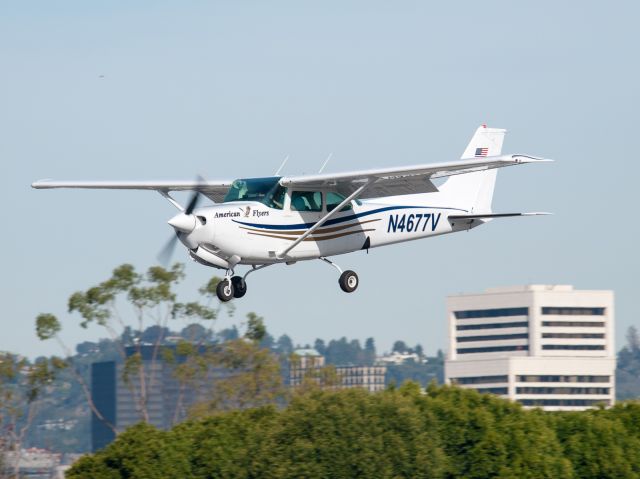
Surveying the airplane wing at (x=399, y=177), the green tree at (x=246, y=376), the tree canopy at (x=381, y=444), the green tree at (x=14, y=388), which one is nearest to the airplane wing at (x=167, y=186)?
the airplane wing at (x=399, y=177)

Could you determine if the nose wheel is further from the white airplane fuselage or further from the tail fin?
the tail fin

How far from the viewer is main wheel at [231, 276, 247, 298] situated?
2616 cm

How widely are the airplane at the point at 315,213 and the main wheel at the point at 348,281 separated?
23 mm

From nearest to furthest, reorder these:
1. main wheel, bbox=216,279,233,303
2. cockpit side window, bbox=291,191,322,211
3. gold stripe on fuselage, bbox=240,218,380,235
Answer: gold stripe on fuselage, bbox=240,218,380,235 → main wheel, bbox=216,279,233,303 → cockpit side window, bbox=291,191,322,211

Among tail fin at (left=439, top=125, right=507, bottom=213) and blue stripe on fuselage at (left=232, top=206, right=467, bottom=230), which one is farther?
tail fin at (left=439, top=125, right=507, bottom=213)

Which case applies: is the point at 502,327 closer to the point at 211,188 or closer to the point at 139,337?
the point at 139,337

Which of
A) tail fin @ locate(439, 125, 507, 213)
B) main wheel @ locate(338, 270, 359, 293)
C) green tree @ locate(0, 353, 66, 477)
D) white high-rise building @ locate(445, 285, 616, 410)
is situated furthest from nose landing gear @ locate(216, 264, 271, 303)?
white high-rise building @ locate(445, 285, 616, 410)

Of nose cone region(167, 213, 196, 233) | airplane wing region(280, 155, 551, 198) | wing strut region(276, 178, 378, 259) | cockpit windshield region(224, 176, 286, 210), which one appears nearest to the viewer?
nose cone region(167, 213, 196, 233)

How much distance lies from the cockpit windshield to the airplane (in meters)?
0.02

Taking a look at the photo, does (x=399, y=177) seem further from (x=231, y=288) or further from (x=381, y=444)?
(x=381, y=444)

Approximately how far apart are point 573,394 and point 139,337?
105 meters

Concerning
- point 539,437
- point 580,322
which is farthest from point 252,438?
point 580,322

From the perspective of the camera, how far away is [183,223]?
79.6 ft

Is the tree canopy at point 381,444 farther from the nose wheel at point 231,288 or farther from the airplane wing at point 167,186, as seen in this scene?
the nose wheel at point 231,288
